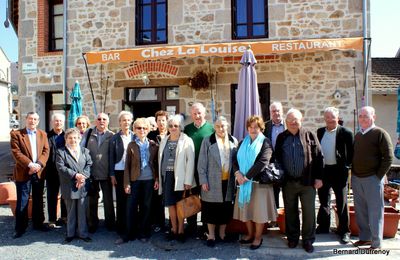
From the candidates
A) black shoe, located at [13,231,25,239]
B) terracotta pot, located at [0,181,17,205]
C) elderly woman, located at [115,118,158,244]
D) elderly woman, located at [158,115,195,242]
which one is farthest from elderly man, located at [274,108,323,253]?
terracotta pot, located at [0,181,17,205]

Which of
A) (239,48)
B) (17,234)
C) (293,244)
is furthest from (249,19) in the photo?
(17,234)

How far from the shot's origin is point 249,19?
28.5 feet

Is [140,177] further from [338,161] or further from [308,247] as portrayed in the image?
[338,161]

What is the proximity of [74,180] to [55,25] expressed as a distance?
695cm

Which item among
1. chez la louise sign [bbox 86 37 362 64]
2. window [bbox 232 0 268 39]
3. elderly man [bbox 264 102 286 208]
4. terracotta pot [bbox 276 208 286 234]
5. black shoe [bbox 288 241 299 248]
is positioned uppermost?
window [bbox 232 0 268 39]

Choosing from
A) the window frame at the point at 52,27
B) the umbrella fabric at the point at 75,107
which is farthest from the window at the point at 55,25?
the umbrella fabric at the point at 75,107

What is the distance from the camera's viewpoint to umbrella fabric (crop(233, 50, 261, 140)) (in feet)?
15.8

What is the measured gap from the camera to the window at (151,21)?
29.8 feet

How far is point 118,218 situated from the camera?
4645 millimetres

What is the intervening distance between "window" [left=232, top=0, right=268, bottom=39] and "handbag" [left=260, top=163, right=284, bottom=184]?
216 inches

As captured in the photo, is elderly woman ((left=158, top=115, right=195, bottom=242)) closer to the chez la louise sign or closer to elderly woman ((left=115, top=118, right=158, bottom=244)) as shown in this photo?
elderly woman ((left=115, top=118, right=158, bottom=244))

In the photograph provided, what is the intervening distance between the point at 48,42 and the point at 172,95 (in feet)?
12.9

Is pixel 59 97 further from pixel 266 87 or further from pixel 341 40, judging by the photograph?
pixel 341 40

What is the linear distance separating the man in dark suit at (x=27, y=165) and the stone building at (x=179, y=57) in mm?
3279
